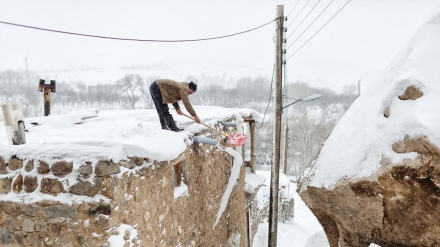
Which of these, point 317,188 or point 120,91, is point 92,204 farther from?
point 120,91

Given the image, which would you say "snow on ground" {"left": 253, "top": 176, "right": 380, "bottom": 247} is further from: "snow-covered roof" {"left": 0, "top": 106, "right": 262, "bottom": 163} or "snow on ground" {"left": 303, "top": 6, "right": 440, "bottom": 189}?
"snow-covered roof" {"left": 0, "top": 106, "right": 262, "bottom": 163}

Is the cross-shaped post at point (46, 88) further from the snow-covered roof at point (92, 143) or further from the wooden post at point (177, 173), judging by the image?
the wooden post at point (177, 173)

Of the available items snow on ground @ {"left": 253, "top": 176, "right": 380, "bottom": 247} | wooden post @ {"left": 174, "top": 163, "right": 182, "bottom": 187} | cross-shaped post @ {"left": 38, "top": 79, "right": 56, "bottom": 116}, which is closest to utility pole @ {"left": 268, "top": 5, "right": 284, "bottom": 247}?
wooden post @ {"left": 174, "top": 163, "right": 182, "bottom": 187}

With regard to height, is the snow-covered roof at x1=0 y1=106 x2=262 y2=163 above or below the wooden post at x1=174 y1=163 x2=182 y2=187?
above

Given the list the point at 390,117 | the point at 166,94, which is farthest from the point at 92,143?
the point at 390,117

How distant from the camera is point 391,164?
3.13 metres

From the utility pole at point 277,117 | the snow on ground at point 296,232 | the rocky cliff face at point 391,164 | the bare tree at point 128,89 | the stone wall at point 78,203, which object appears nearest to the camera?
the stone wall at point 78,203

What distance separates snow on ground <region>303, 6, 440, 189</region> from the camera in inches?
→ 121

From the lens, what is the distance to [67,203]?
2881 mm

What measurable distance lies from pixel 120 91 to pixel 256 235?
33.7 m

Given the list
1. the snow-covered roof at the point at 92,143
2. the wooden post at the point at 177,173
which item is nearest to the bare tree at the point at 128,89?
the snow-covered roof at the point at 92,143

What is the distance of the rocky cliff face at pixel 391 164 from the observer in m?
2.98

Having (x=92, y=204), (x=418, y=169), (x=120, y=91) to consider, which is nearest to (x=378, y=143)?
(x=418, y=169)

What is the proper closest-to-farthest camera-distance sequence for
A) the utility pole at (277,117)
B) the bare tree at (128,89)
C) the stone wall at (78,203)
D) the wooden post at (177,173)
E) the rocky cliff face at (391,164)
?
the stone wall at (78,203) < the rocky cliff face at (391,164) < the wooden post at (177,173) < the utility pole at (277,117) < the bare tree at (128,89)
